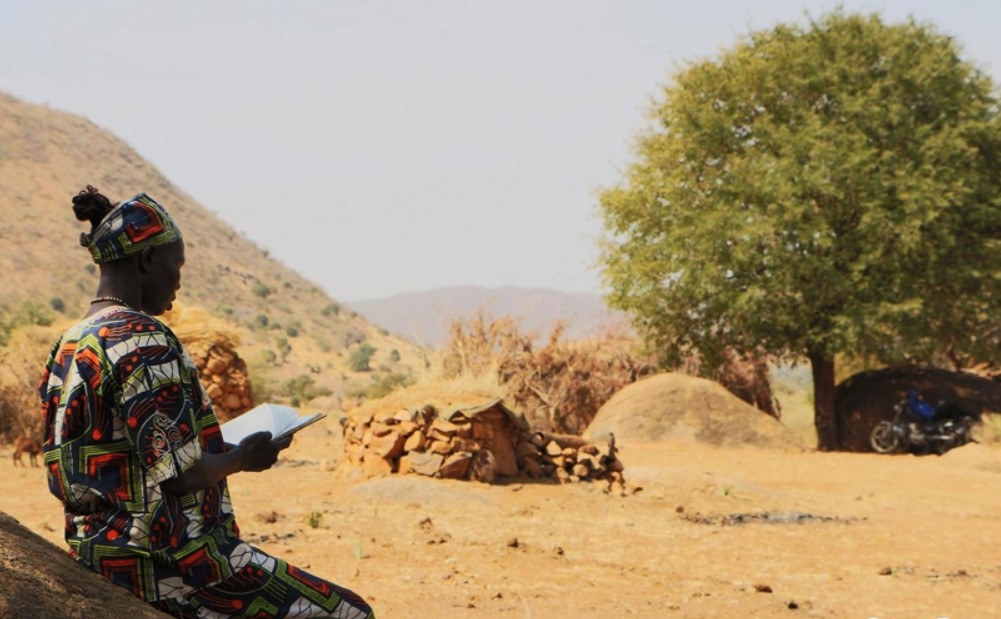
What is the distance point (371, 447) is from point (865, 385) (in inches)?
478

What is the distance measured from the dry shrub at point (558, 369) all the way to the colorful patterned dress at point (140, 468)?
47.7 feet

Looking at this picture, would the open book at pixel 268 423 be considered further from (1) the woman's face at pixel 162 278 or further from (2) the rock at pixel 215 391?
(2) the rock at pixel 215 391

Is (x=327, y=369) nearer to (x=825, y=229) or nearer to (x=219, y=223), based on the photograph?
(x=219, y=223)

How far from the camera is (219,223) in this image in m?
78.9

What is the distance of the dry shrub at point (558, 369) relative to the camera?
63.6ft

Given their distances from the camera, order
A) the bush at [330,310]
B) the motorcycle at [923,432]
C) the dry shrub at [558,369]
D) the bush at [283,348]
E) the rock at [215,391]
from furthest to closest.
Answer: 1. the bush at [330,310]
2. the bush at [283,348]
3. the dry shrub at [558,369]
4. the motorcycle at [923,432]
5. the rock at [215,391]

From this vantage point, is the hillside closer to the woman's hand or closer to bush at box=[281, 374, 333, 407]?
bush at box=[281, 374, 333, 407]

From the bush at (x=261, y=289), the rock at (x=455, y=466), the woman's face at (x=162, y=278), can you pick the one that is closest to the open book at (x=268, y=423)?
the woman's face at (x=162, y=278)

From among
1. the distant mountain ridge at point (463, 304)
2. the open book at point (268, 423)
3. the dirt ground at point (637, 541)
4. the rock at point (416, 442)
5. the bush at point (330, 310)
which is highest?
the distant mountain ridge at point (463, 304)

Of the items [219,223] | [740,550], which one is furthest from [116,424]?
[219,223]

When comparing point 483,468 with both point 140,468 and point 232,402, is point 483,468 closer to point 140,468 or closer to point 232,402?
point 232,402

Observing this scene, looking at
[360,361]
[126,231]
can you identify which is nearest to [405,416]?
[126,231]

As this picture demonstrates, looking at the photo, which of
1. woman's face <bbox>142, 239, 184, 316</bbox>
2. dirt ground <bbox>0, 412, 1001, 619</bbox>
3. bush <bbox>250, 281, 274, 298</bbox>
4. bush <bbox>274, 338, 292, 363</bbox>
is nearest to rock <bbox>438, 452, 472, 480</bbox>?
dirt ground <bbox>0, 412, 1001, 619</bbox>

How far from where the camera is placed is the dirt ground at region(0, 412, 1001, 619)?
7.25 metres
